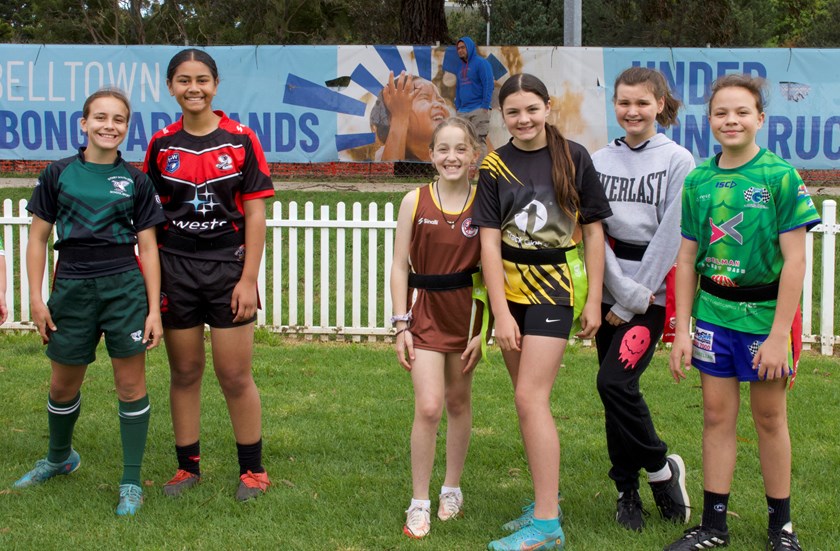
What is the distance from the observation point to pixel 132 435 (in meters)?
4.38

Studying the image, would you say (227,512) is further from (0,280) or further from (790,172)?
(790,172)

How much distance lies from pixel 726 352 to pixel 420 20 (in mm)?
12058

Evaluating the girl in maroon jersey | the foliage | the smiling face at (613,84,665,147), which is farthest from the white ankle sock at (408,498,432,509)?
the foliage

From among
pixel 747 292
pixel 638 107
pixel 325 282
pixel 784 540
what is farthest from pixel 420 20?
pixel 784 540

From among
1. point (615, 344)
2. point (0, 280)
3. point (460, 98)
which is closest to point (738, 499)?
point (615, 344)

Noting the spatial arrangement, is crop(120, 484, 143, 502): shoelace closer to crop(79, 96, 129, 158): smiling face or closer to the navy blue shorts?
crop(79, 96, 129, 158): smiling face

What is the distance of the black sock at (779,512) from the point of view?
12.3ft

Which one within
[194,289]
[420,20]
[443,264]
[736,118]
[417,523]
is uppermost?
[420,20]

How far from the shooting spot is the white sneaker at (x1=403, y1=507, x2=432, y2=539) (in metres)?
3.99

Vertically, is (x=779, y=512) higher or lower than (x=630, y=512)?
higher

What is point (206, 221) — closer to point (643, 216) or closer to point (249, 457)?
point (249, 457)

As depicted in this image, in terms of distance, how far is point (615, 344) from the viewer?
3.95 metres

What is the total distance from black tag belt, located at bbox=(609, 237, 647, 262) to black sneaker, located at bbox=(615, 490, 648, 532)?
103 cm

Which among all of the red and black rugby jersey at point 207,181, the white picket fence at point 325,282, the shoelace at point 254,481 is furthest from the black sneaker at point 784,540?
the white picket fence at point 325,282
